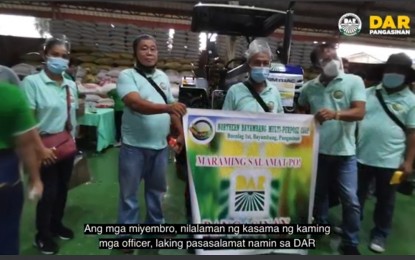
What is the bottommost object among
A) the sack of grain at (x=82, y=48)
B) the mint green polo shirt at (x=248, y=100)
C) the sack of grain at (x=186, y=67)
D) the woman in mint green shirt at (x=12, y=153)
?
the woman in mint green shirt at (x=12, y=153)

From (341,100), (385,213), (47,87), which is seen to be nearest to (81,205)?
(47,87)

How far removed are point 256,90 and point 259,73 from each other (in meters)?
0.10

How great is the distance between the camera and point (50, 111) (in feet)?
5.61

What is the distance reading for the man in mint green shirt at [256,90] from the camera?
1.75m

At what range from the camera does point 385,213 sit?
2061 mm

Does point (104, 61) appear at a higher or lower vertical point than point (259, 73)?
higher

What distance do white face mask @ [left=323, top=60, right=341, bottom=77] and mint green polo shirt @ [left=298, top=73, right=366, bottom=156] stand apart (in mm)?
32

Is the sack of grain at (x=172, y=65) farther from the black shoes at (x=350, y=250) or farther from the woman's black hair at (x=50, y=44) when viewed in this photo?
the black shoes at (x=350, y=250)

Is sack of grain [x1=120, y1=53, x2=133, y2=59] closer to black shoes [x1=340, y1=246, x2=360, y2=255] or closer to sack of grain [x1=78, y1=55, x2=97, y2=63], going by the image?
sack of grain [x1=78, y1=55, x2=97, y2=63]

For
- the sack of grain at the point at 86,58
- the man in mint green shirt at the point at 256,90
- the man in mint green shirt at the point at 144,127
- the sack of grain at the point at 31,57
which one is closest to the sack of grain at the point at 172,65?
the sack of grain at the point at 86,58

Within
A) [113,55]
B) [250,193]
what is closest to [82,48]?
[113,55]

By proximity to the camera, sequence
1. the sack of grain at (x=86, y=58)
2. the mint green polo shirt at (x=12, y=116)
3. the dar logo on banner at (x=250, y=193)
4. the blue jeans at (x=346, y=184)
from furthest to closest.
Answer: the sack of grain at (x=86, y=58) → the blue jeans at (x=346, y=184) → the dar logo on banner at (x=250, y=193) → the mint green polo shirt at (x=12, y=116)

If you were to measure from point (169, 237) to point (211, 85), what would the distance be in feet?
4.46

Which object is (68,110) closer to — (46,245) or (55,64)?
(55,64)
